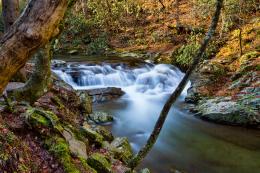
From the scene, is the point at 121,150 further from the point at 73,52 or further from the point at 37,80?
the point at 73,52

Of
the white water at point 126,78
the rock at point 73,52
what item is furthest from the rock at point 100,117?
the rock at point 73,52

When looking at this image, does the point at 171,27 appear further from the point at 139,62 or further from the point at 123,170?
the point at 123,170

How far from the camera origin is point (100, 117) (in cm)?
1161

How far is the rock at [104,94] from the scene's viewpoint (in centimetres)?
1461

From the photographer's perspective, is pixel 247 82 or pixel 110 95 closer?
pixel 247 82

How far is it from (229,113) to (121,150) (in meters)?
5.13

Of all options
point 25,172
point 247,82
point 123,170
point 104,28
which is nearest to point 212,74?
point 247,82

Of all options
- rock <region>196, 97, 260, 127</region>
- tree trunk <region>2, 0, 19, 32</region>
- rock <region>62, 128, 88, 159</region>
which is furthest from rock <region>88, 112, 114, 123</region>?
tree trunk <region>2, 0, 19, 32</region>

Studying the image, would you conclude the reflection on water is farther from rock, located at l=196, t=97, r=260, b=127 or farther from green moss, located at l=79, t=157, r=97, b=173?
green moss, located at l=79, t=157, r=97, b=173

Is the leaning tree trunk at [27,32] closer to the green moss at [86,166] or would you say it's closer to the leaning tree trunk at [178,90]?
the leaning tree trunk at [178,90]

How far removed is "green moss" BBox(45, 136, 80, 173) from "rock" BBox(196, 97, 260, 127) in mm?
7173

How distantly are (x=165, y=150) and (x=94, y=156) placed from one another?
147 inches

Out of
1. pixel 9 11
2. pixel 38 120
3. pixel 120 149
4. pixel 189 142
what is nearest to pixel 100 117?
pixel 189 142

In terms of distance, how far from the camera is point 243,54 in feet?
57.2
